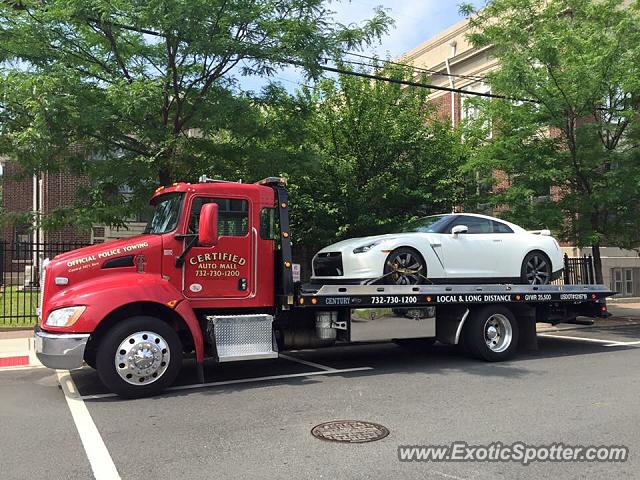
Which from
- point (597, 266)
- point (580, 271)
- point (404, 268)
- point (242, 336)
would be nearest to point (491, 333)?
point (404, 268)

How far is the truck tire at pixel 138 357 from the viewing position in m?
6.68

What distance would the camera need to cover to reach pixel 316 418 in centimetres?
595

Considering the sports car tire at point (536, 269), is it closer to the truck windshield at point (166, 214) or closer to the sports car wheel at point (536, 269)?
the sports car wheel at point (536, 269)

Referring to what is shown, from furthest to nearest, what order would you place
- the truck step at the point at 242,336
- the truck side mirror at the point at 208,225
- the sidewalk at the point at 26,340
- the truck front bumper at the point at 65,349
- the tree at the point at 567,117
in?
the tree at the point at 567,117
the sidewalk at the point at 26,340
the truck step at the point at 242,336
the truck side mirror at the point at 208,225
the truck front bumper at the point at 65,349

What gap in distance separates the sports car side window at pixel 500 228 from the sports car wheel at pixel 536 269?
598 millimetres

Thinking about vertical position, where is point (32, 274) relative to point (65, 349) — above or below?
above

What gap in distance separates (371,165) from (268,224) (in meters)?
7.95

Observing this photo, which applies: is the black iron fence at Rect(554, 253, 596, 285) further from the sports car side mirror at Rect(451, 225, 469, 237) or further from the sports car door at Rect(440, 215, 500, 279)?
the sports car side mirror at Rect(451, 225, 469, 237)

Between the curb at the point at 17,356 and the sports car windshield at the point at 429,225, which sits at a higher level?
the sports car windshield at the point at 429,225

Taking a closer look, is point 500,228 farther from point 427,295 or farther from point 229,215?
point 229,215

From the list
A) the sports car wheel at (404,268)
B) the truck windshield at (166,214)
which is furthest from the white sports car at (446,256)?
the truck windshield at (166,214)

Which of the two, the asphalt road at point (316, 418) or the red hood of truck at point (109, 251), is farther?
the red hood of truck at point (109, 251)

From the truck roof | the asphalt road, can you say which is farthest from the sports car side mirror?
the truck roof
